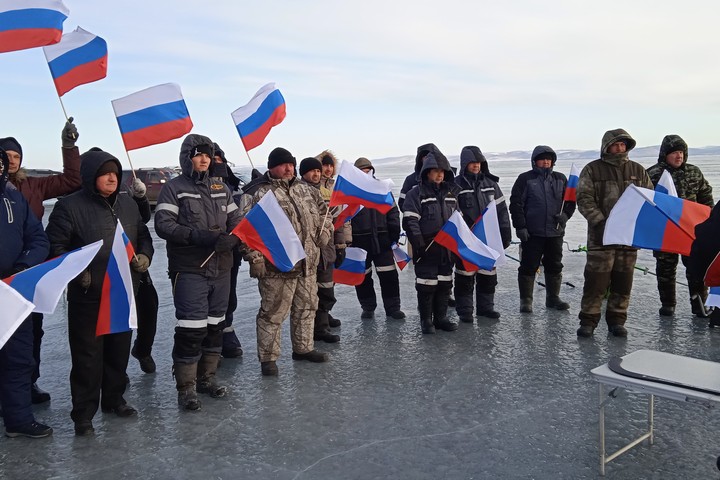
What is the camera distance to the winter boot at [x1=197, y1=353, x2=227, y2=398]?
484cm

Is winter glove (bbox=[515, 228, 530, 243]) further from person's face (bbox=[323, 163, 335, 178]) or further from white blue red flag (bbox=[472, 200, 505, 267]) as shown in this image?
person's face (bbox=[323, 163, 335, 178])

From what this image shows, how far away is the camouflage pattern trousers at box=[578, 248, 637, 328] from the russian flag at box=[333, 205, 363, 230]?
2.48m

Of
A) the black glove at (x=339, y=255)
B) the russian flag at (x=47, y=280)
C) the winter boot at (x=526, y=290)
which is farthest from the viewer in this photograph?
the winter boot at (x=526, y=290)

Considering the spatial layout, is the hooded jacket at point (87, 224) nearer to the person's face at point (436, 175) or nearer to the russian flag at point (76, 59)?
the russian flag at point (76, 59)

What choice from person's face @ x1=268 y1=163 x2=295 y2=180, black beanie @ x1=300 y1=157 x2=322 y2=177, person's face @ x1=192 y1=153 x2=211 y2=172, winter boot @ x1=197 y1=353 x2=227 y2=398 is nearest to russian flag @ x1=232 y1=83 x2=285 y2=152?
black beanie @ x1=300 y1=157 x2=322 y2=177

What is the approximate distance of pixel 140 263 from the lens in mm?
4578

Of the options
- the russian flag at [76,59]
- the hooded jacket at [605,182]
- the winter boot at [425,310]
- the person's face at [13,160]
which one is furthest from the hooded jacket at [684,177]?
the person's face at [13,160]

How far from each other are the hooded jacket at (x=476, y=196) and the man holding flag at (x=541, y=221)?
0.14m

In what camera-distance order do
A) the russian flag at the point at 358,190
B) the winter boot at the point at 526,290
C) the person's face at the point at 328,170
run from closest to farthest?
1. the russian flag at the point at 358,190
2. the winter boot at the point at 526,290
3. the person's face at the point at 328,170

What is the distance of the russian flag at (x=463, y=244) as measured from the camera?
647cm

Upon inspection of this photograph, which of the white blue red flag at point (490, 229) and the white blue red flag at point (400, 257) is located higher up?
the white blue red flag at point (490, 229)

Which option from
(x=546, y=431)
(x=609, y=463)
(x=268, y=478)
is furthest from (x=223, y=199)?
(x=609, y=463)

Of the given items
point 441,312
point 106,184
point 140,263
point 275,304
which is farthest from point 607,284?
point 106,184

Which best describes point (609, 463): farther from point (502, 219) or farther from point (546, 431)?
point (502, 219)
